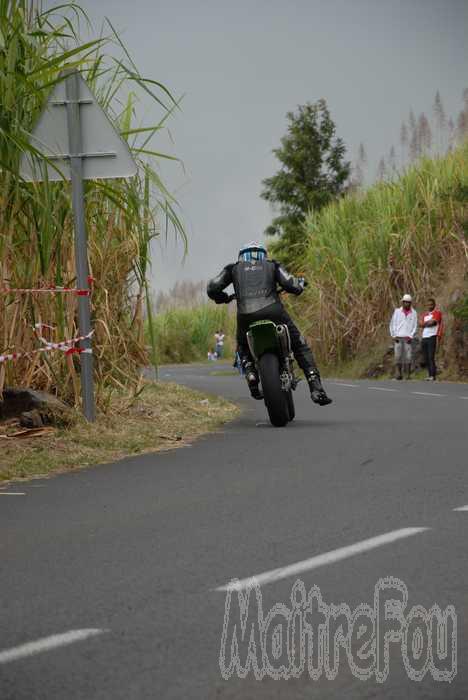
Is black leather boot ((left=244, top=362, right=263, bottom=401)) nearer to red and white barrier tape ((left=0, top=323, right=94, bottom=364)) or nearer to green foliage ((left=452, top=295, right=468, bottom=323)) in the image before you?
red and white barrier tape ((left=0, top=323, right=94, bottom=364))

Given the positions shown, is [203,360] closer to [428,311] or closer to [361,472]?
[428,311]

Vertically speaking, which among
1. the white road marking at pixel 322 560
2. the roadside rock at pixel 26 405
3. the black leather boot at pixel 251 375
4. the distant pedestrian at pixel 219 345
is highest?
the distant pedestrian at pixel 219 345

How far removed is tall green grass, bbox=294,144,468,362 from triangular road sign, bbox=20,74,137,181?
17622 millimetres

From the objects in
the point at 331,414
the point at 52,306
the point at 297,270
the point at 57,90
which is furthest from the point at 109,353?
the point at 297,270

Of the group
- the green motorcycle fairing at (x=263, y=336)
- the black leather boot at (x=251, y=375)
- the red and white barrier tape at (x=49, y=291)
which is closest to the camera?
the red and white barrier tape at (x=49, y=291)

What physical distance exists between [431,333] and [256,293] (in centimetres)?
1411

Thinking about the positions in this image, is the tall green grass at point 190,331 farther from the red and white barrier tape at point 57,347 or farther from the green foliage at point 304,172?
the red and white barrier tape at point 57,347

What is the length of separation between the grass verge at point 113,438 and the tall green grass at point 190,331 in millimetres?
41918

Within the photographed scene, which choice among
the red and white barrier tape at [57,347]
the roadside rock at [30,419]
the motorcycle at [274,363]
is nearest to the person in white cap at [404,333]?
the motorcycle at [274,363]

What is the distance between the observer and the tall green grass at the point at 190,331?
5769 cm

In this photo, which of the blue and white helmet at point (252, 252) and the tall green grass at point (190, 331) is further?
the tall green grass at point (190, 331)

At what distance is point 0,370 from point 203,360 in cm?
4572

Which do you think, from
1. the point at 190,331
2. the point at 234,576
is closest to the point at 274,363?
the point at 234,576

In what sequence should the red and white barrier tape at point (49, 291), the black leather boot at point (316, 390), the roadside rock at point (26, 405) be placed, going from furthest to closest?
the black leather boot at point (316, 390)
the roadside rock at point (26, 405)
the red and white barrier tape at point (49, 291)
